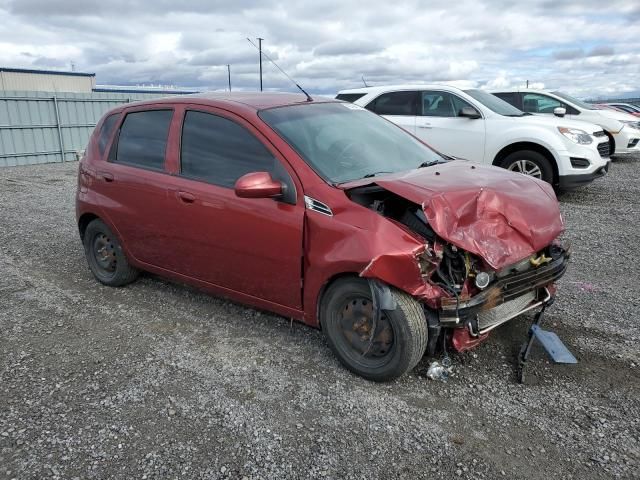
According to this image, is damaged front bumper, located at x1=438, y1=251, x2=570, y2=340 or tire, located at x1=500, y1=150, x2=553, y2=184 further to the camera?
tire, located at x1=500, y1=150, x2=553, y2=184

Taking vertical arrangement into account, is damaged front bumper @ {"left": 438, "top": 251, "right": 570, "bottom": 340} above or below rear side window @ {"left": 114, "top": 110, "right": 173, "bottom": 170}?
below

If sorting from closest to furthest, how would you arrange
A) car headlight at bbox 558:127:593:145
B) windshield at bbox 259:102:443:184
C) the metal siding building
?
1. windshield at bbox 259:102:443:184
2. car headlight at bbox 558:127:593:145
3. the metal siding building

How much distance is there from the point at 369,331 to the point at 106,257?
2.91m

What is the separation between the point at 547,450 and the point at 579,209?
6.13m

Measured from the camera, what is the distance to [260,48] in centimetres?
458

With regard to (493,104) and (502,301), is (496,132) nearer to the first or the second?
(493,104)

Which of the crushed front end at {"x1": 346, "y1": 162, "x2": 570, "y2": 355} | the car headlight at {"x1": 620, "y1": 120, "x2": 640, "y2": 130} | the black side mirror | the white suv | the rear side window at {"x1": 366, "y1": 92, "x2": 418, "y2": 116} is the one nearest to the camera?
the crushed front end at {"x1": 346, "y1": 162, "x2": 570, "y2": 355}

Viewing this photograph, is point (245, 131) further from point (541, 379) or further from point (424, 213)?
point (541, 379)

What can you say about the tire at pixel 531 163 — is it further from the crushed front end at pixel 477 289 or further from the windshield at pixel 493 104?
the crushed front end at pixel 477 289

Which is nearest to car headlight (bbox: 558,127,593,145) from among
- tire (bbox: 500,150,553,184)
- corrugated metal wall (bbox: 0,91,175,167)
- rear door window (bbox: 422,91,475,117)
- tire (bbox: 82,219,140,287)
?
tire (bbox: 500,150,553,184)

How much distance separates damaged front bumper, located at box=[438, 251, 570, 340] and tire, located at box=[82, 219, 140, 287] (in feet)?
10.1

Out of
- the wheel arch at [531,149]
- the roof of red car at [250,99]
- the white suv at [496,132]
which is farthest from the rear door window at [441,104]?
the roof of red car at [250,99]

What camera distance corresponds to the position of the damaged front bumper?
2945 millimetres

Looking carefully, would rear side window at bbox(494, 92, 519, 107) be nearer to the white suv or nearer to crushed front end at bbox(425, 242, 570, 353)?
the white suv
